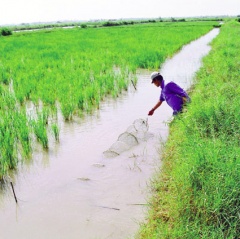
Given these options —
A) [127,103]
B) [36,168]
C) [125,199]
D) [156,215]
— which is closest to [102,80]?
[127,103]

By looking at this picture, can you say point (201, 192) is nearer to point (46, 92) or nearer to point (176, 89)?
point (176, 89)

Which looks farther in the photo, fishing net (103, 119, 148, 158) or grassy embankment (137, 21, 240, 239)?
fishing net (103, 119, 148, 158)

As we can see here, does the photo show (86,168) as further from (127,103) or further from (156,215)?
(127,103)

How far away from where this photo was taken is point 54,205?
9.48 feet

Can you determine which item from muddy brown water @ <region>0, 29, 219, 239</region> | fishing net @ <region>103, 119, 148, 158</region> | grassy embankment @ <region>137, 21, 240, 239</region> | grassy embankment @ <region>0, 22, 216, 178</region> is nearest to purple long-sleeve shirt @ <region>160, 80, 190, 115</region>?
muddy brown water @ <region>0, 29, 219, 239</region>

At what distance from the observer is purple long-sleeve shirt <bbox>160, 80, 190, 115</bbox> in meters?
4.07

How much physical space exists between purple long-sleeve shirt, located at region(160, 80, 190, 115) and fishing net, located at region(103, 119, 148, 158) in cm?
65

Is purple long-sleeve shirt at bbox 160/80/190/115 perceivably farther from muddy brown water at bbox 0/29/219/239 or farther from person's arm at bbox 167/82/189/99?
muddy brown water at bbox 0/29/219/239

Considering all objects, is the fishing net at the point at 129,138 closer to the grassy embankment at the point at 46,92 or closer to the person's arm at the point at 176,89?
the person's arm at the point at 176,89

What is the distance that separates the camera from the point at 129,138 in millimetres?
4254

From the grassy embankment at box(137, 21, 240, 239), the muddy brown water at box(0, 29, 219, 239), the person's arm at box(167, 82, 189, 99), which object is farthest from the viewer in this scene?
the person's arm at box(167, 82, 189, 99)

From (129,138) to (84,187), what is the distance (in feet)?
4.21

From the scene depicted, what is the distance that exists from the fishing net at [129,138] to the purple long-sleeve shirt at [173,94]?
65 cm

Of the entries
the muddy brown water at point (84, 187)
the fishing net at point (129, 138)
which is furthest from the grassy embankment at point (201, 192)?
the fishing net at point (129, 138)
